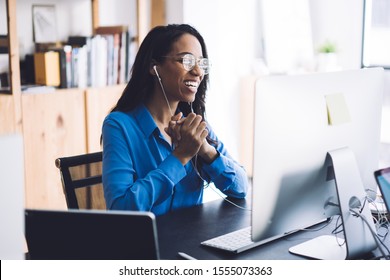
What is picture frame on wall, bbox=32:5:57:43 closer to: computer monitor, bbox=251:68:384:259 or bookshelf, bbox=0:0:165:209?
bookshelf, bbox=0:0:165:209

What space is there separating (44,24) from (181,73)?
1.69 m

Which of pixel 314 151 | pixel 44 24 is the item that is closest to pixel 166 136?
pixel 314 151

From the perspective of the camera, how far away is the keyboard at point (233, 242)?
4.42 ft

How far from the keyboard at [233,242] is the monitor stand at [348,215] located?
0.11 metres

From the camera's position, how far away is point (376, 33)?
418cm

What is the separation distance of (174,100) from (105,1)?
73.6 inches

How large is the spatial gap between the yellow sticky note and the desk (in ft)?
1.11

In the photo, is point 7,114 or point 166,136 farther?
point 7,114

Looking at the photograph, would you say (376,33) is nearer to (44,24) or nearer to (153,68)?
(44,24)

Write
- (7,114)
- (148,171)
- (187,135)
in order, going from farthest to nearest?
(7,114) < (148,171) < (187,135)

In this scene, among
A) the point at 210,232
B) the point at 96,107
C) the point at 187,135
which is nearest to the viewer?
the point at 210,232

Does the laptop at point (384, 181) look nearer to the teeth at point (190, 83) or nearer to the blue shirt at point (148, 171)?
the blue shirt at point (148, 171)

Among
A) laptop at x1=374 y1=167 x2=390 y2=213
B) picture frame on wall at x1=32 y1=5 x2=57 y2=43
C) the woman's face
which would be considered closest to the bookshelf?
picture frame on wall at x1=32 y1=5 x2=57 y2=43

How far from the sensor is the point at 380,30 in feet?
13.6
